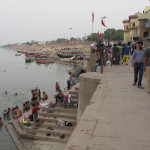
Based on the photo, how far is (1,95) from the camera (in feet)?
64.7

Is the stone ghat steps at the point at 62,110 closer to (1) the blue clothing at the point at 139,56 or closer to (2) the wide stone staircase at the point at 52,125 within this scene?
(2) the wide stone staircase at the point at 52,125

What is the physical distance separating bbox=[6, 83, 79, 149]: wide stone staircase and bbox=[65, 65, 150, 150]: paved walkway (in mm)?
4402

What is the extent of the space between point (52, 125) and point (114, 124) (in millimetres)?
6144

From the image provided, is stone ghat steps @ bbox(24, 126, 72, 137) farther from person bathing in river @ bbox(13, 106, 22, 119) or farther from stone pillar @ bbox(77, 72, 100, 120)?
person bathing in river @ bbox(13, 106, 22, 119)

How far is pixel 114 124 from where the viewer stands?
9.32 feet

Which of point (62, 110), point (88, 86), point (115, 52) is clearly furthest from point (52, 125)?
point (115, 52)

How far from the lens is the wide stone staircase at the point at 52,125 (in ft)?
26.7

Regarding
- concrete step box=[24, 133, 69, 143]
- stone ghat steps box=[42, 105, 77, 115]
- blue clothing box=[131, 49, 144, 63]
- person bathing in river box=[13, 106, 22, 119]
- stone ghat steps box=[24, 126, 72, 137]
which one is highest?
blue clothing box=[131, 49, 144, 63]

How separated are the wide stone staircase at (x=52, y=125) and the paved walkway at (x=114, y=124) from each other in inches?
173

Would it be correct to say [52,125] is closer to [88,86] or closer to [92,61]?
[88,86]

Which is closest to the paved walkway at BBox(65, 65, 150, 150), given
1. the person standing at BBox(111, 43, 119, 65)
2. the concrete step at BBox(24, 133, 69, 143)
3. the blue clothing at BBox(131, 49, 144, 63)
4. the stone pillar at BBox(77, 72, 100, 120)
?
the blue clothing at BBox(131, 49, 144, 63)

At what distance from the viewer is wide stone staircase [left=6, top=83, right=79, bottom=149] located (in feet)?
26.7

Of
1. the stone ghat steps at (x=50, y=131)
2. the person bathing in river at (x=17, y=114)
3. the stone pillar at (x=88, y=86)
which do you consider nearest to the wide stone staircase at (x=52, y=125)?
the stone ghat steps at (x=50, y=131)

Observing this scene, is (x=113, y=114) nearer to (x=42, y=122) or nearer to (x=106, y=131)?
(x=106, y=131)
